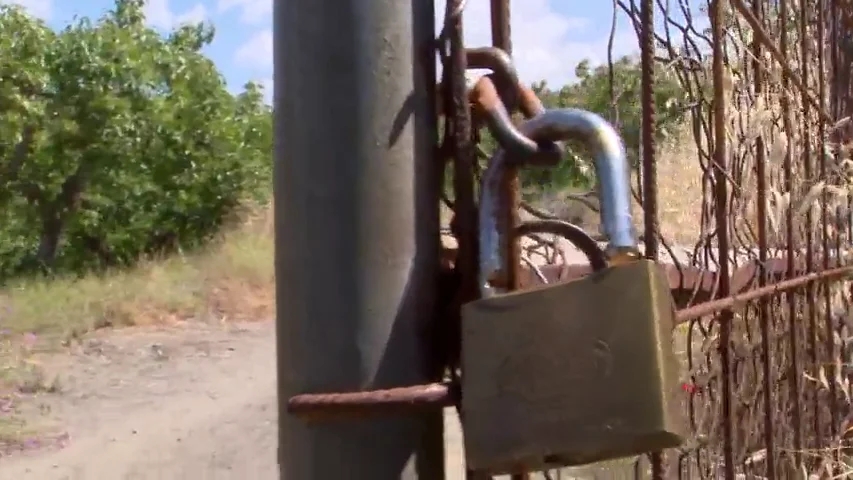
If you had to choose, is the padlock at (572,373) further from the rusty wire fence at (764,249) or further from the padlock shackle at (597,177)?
the rusty wire fence at (764,249)

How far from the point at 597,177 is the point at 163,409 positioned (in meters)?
7.10

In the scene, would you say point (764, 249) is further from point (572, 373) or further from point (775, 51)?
point (572, 373)

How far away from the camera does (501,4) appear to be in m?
0.74

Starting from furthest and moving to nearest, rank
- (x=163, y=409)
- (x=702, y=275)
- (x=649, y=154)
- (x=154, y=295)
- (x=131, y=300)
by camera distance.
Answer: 1. (x=154, y=295)
2. (x=131, y=300)
3. (x=163, y=409)
4. (x=702, y=275)
5. (x=649, y=154)

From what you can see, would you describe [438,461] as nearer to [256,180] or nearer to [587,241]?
[587,241]

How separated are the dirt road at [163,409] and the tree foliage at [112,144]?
4.90m

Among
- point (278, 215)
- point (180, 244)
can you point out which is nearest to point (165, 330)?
point (180, 244)

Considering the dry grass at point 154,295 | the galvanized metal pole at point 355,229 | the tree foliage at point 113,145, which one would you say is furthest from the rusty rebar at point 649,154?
the tree foliage at point 113,145

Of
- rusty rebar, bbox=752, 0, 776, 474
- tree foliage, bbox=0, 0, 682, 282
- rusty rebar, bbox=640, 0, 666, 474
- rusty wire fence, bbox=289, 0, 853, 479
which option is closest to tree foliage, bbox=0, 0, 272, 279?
tree foliage, bbox=0, 0, 682, 282

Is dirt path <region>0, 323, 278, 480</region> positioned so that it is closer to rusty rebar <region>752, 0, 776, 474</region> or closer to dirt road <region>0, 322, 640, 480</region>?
dirt road <region>0, 322, 640, 480</region>

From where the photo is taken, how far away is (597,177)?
2.34 ft

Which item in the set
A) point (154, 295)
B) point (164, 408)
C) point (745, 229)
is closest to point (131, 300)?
point (154, 295)

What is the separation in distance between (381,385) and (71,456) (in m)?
6.11

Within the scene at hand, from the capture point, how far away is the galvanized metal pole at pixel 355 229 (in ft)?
2.19
